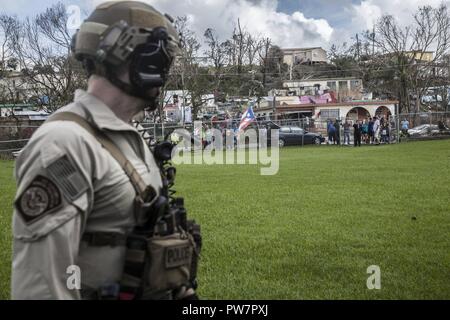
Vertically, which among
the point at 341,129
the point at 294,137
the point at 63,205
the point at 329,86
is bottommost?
the point at 63,205

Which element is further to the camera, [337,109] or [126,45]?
[337,109]

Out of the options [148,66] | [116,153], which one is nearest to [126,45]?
[148,66]

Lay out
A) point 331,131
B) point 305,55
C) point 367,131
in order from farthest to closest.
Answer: point 305,55 → point 331,131 → point 367,131

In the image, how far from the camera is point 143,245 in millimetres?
2033

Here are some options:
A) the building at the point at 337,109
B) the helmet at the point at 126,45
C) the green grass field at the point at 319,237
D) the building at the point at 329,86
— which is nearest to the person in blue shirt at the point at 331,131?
the building at the point at 337,109

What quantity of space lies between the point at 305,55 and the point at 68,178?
98453 mm

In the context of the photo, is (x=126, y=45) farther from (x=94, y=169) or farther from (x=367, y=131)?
(x=367, y=131)

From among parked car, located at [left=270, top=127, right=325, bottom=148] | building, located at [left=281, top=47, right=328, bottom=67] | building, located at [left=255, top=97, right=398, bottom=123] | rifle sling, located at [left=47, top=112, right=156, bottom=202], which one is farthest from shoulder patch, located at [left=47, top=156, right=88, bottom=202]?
building, located at [left=281, top=47, right=328, bottom=67]

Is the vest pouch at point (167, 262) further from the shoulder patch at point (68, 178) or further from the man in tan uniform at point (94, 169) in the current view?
the shoulder patch at point (68, 178)

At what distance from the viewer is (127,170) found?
2.02m

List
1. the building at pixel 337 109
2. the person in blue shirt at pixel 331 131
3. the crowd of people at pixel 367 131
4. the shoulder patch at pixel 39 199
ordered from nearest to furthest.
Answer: the shoulder patch at pixel 39 199, the crowd of people at pixel 367 131, the person in blue shirt at pixel 331 131, the building at pixel 337 109

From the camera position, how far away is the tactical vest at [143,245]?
2000 millimetres
